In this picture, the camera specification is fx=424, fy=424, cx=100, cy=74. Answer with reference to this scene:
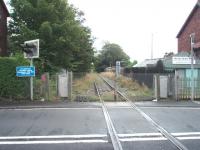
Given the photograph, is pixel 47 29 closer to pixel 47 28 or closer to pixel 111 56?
pixel 47 28

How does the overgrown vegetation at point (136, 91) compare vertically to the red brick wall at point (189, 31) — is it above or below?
below

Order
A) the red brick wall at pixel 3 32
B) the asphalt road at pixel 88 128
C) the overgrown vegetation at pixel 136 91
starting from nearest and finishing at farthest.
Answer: the asphalt road at pixel 88 128, the overgrown vegetation at pixel 136 91, the red brick wall at pixel 3 32

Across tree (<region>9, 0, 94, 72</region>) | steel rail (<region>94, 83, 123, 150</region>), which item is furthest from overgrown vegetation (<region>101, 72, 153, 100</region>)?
steel rail (<region>94, 83, 123, 150</region>)

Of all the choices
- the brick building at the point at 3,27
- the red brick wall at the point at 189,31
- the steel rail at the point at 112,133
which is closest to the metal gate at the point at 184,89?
the steel rail at the point at 112,133

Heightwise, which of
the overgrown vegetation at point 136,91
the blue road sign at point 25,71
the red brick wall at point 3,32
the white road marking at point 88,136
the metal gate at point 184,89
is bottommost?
the white road marking at point 88,136

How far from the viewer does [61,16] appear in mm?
41000

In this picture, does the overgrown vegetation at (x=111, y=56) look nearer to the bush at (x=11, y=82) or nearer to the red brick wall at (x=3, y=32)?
the red brick wall at (x=3, y=32)

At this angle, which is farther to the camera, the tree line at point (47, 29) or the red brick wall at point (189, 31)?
the red brick wall at point (189, 31)

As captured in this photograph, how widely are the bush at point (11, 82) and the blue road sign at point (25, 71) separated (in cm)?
34

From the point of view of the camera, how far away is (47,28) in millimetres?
37031

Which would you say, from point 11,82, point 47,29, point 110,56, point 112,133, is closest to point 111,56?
point 110,56

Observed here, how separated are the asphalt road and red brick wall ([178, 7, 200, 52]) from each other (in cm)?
3122

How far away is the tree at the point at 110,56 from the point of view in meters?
139

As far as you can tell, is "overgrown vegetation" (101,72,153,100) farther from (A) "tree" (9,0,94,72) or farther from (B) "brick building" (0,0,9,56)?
(B) "brick building" (0,0,9,56)
